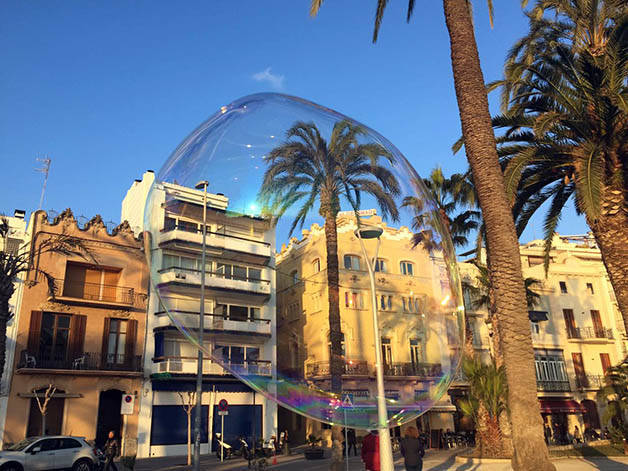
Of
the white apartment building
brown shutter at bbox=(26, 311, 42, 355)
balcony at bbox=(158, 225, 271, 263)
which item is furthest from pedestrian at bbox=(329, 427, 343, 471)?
brown shutter at bbox=(26, 311, 42, 355)

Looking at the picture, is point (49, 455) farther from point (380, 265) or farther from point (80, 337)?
point (380, 265)

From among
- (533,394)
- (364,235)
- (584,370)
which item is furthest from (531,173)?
(584,370)

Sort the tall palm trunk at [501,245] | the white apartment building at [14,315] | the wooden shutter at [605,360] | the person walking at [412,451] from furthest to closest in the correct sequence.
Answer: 1. the wooden shutter at [605,360]
2. the white apartment building at [14,315]
3. the tall palm trunk at [501,245]
4. the person walking at [412,451]

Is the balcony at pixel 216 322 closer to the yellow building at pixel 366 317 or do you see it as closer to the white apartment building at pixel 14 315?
the yellow building at pixel 366 317

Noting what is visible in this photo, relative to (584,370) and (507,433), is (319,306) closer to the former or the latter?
(507,433)

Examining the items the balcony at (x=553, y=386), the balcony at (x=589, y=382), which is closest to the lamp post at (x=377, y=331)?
the balcony at (x=553, y=386)

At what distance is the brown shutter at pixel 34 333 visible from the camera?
28469mm

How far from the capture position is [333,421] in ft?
19.3

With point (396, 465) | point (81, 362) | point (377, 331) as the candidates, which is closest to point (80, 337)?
point (81, 362)

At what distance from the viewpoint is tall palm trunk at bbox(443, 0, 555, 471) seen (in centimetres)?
1078

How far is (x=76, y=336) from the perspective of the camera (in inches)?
1184

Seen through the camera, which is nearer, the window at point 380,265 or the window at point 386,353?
the window at point 386,353

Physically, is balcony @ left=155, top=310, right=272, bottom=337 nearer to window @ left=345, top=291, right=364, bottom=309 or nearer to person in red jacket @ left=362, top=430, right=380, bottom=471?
window @ left=345, top=291, right=364, bottom=309

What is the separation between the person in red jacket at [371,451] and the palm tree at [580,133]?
321 inches
